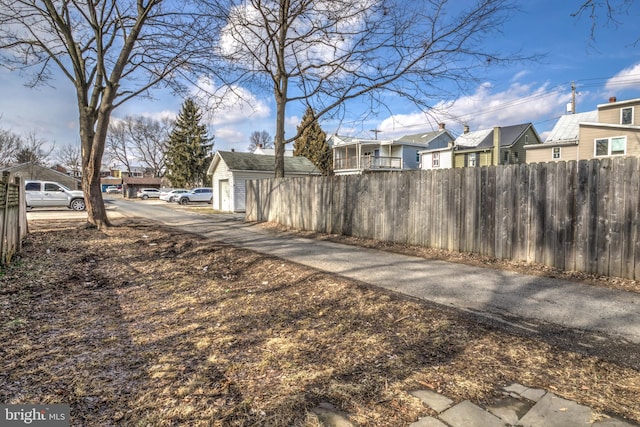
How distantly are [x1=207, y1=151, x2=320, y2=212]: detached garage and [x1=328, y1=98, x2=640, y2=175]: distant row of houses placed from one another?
5.42 meters

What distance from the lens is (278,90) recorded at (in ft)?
45.0

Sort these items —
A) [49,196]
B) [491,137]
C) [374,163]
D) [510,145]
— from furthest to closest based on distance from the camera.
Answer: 1. [374,163]
2. [491,137]
3. [510,145]
4. [49,196]

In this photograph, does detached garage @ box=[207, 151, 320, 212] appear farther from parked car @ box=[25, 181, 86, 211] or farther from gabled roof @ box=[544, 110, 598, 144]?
gabled roof @ box=[544, 110, 598, 144]

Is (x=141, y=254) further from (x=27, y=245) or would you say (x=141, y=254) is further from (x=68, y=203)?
(x=68, y=203)

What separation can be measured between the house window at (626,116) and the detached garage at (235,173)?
19.1m

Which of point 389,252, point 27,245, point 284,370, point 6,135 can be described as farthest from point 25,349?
point 6,135

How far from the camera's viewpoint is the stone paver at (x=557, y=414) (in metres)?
1.99

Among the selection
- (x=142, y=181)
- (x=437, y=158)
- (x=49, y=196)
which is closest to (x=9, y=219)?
(x=49, y=196)

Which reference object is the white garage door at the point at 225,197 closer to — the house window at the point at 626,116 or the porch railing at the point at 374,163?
the porch railing at the point at 374,163

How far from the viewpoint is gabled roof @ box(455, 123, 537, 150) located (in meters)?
29.6

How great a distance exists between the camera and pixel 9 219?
6477mm

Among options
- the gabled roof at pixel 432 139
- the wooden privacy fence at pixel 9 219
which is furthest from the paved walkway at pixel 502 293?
the gabled roof at pixel 432 139

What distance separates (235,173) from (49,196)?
36.2 ft

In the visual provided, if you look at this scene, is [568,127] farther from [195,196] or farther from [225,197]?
[195,196]
